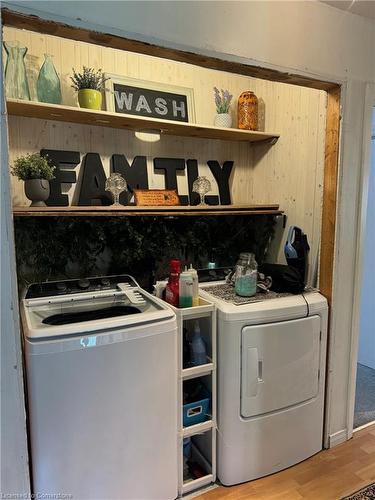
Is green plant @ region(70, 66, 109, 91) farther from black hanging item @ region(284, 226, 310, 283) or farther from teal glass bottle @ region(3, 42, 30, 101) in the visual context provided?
black hanging item @ region(284, 226, 310, 283)

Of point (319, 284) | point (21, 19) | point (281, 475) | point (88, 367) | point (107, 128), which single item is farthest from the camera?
point (107, 128)

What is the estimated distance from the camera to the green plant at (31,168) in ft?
5.87

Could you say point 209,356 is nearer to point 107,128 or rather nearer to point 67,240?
point 67,240

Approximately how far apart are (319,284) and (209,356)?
78 centimetres

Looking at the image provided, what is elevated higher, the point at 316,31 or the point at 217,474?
the point at 316,31

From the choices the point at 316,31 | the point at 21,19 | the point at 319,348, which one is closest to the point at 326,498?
the point at 319,348

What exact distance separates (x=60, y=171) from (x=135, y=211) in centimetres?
52

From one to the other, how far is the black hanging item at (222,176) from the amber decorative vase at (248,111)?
31cm

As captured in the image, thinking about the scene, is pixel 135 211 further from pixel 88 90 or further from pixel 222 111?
pixel 222 111

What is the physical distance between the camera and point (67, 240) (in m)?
2.03

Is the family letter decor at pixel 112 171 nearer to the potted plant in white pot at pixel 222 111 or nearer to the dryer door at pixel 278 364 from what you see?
the potted plant in white pot at pixel 222 111

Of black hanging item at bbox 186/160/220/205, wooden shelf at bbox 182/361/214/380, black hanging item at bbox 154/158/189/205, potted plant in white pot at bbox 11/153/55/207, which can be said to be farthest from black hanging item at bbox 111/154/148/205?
wooden shelf at bbox 182/361/214/380

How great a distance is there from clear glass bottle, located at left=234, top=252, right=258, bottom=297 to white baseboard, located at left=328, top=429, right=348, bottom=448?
1017 millimetres

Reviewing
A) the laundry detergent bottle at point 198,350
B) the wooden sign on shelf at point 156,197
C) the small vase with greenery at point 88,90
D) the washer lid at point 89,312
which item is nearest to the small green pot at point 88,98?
the small vase with greenery at point 88,90
